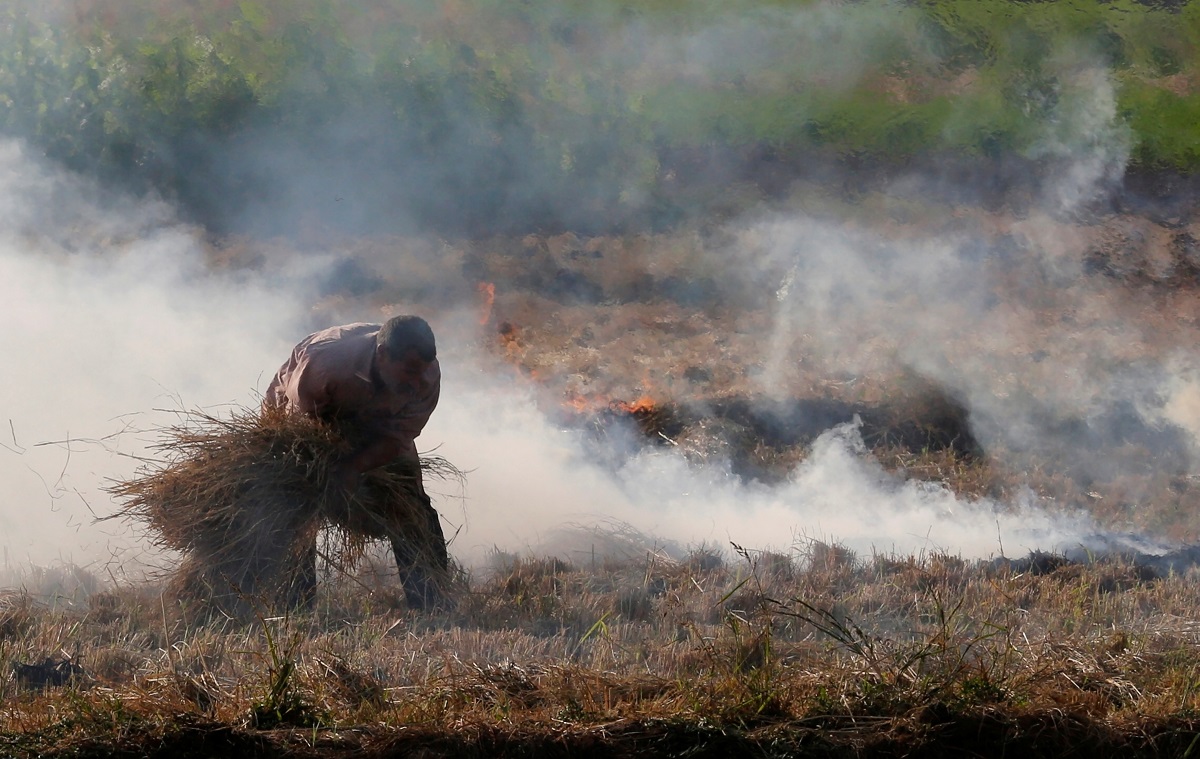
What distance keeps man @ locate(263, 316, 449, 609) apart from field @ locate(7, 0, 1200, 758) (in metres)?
0.18

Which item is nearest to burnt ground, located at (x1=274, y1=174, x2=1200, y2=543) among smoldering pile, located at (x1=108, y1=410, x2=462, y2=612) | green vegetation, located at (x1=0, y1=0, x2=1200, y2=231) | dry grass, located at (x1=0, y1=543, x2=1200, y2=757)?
green vegetation, located at (x1=0, y1=0, x2=1200, y2=231)

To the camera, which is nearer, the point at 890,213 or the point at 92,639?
the point at 92,639

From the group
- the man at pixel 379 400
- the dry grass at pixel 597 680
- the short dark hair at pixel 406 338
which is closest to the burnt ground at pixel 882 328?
the dry grass at pixel 597 680

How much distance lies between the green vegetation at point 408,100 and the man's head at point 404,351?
6.21m

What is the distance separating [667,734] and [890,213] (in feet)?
24.4

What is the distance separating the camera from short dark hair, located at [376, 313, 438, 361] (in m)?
5.33

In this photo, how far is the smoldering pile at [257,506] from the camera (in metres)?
5.48

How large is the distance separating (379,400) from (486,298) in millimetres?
5579

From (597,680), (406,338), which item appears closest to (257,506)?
(406,338)

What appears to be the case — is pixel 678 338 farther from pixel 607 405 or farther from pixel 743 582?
pixel 743 582

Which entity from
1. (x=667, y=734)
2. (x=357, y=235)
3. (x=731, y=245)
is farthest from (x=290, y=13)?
(x=667, y=734)

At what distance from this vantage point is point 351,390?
216 inches

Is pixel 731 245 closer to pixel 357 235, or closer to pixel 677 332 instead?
pixel 677 332

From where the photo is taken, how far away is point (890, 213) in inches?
417
